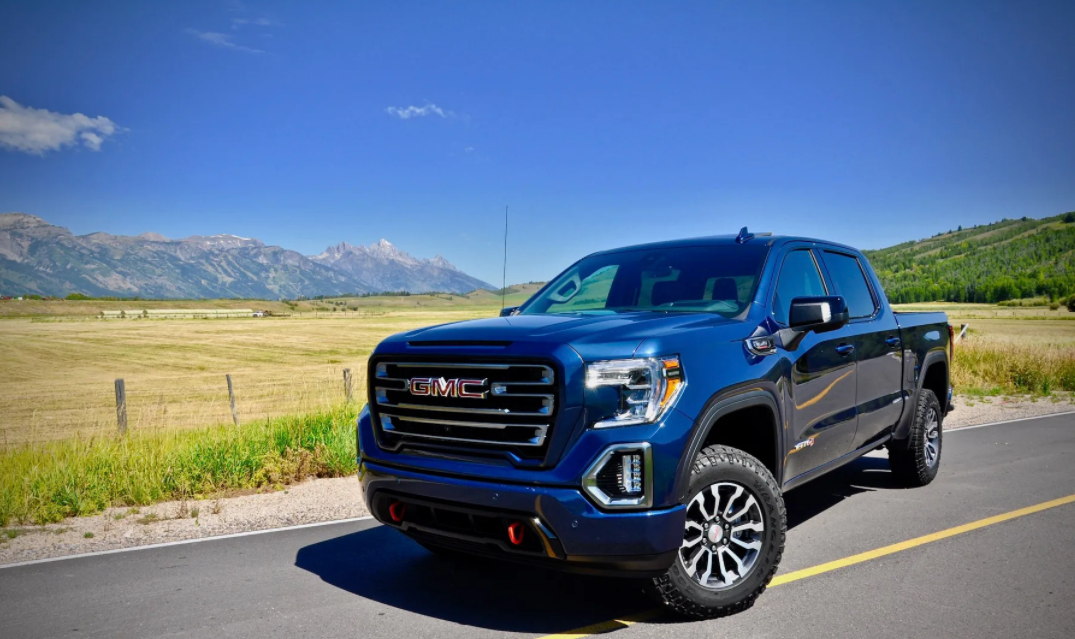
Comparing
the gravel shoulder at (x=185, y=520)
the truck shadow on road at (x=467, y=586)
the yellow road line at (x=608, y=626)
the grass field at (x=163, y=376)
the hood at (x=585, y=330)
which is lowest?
the grass field at (x=163, y=376)

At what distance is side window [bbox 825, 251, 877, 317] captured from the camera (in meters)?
5.57

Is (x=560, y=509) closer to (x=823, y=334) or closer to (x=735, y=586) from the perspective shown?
(x=735, y=586)

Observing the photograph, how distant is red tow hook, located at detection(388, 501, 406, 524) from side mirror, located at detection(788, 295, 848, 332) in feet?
7.97

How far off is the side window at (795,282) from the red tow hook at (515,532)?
2.09m

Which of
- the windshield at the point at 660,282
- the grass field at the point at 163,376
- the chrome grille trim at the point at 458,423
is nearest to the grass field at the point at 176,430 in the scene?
the grass field at the point at 163,376

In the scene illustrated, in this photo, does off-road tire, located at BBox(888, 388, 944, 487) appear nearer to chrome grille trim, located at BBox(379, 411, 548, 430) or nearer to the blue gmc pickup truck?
the blue gmc pickup truck

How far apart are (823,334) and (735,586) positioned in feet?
5.91

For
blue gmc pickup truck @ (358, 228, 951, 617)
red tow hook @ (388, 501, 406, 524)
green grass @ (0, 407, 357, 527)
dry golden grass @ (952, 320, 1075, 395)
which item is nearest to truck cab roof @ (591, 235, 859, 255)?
blue gmc pickup truck @ (358, 228, 951, 617)

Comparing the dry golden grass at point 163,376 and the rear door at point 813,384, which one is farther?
the dry golden grass at point 163,376

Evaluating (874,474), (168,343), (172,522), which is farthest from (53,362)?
(874,474)

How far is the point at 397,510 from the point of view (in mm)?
3977

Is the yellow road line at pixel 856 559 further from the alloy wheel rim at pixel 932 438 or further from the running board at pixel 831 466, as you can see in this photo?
the alloy wheel rim at pixel 932 438

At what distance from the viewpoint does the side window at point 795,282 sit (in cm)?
462

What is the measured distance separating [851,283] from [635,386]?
316 cm
